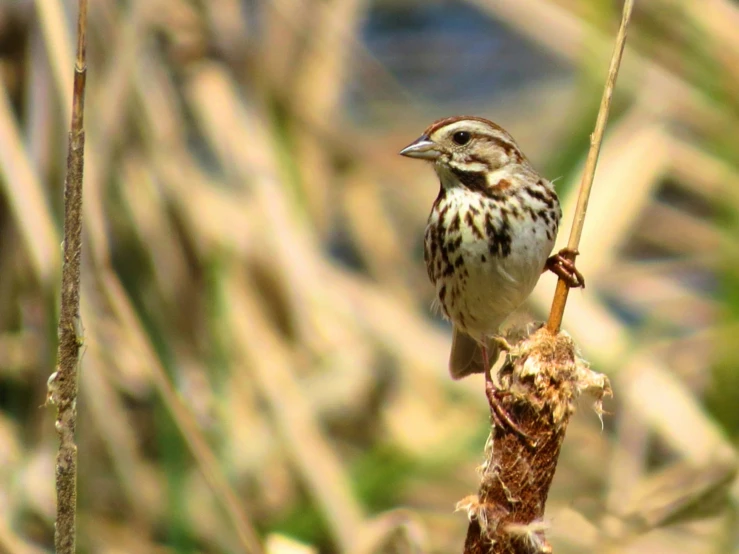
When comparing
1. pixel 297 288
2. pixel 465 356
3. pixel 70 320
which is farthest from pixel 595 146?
pixel 297 288

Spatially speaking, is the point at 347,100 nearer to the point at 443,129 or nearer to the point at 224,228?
the point at 224,228

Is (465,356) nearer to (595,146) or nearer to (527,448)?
(595,146)

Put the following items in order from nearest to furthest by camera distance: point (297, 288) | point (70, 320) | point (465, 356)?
point (70, 320), point (465, 356), point (297, 288)

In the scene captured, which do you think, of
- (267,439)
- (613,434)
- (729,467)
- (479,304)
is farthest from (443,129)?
(613,434)

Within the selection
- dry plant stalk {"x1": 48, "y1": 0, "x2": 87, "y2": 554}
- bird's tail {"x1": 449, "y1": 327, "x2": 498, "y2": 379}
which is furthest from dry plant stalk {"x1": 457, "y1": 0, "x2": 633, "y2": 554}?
bird's tail {"x1": 449, "y1": 327, "x2": 498, "y2": 379}

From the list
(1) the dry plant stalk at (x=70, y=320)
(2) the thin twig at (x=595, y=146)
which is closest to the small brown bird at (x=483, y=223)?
(2) the thin twig at (x=595, y=146)

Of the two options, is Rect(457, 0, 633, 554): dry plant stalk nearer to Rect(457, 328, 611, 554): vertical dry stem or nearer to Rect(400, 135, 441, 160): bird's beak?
Rect(457, 328, 611, 554): vertical dry stem
